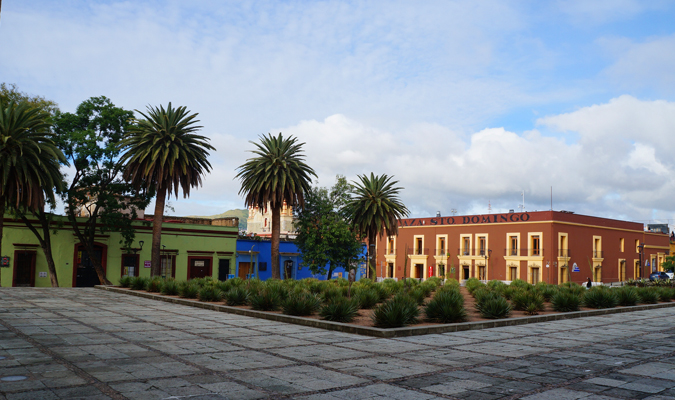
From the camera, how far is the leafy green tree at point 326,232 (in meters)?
43.3

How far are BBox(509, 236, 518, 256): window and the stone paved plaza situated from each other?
44739mm

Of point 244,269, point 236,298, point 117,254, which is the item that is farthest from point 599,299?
point 244,269

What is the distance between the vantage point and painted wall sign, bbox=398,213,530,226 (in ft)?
197

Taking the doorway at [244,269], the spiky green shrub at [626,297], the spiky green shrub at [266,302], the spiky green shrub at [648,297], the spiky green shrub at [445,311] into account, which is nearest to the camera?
the spiky green shrub at [445,311]

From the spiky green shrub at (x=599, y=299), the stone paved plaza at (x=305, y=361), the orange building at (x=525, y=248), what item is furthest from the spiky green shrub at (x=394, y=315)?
the orange building at (x=525, y=248)

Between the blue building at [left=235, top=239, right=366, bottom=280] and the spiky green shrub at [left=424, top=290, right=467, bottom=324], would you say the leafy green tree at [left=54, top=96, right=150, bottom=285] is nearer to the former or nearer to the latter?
the blue building at [left=235, top=239, right=366, bottom=280]

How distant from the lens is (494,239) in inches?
2424

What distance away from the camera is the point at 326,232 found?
1709 inches

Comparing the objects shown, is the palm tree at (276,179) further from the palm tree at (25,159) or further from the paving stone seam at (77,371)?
the paving stone seam at (77,371)

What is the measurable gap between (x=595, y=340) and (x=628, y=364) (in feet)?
12.4

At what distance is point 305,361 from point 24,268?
1278 inches

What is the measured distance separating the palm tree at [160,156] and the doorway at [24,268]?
810cm

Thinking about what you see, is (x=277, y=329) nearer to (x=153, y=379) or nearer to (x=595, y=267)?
(x=153, y=379)

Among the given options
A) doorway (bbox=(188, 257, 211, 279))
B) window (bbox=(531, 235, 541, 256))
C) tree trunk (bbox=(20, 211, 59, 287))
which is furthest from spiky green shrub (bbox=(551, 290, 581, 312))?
window (bbox=(531, 235, 541, 256))
